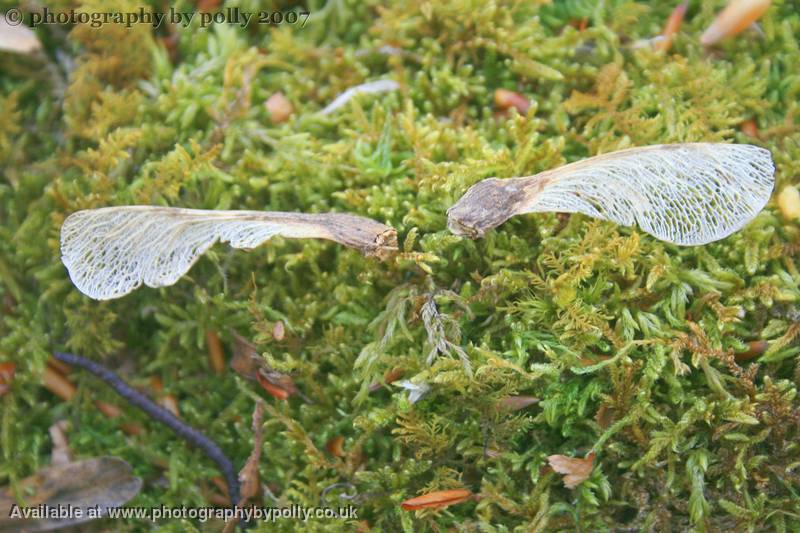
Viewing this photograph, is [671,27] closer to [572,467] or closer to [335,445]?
[572,467]

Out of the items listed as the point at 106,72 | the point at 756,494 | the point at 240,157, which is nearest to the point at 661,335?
the point at 756,494

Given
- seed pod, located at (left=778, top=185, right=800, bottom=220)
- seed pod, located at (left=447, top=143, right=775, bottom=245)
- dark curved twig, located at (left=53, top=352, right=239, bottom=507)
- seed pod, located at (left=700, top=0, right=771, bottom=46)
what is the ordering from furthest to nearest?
seed pod, located at (left=700, top=0, right=771, bottom=46), dark curved twig, located at (left=53, top=352, right=239, bottom=507), seed pod, located at (left=778, top=185, right=800, bottom=220), seed pod, located at (left=447, top=143, right=775, bottom=245)

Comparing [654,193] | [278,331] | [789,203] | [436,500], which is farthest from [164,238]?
[789,203]

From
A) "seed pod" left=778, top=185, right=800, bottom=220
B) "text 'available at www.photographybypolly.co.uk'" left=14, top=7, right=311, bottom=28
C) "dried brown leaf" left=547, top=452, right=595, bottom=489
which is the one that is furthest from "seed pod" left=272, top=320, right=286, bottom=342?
"seed pod" left=778, top=185, right=800, bottom=220

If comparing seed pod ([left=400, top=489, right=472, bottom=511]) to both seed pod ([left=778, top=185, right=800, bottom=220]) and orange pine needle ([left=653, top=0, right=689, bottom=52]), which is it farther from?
orange pine needle ([left=653, top=0, right=689, bottom=52])

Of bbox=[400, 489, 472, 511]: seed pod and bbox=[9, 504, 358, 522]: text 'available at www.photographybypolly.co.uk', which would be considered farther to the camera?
bbox=[9, 504, 358, 522]: text 'available at www.photographybypolly.co.uk'

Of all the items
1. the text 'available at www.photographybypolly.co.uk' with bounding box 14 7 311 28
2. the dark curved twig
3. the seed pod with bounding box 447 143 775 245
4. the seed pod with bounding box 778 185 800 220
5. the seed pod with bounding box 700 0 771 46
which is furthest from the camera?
the text 'available at www.photographybypolly.co.uk' with bounding box 14 7 311 28

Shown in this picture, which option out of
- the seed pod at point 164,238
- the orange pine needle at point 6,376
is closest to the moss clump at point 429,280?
the orange pine needle at point 6,376
